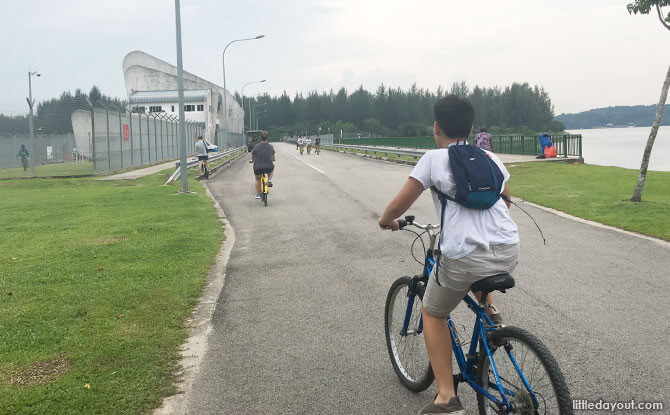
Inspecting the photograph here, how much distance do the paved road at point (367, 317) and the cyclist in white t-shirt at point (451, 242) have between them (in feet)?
2.05

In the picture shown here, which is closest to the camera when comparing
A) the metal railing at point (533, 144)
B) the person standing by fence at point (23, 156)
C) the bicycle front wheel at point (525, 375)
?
the bicycle front wheel at point (525, 375)

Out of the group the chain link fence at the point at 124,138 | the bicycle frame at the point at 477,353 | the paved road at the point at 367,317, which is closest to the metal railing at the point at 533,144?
the paved road at the point at 367,317

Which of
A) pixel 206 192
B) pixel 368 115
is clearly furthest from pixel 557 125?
pixel 206 192

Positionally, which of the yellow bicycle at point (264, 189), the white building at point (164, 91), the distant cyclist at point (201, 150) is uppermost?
the white building at point (164, 91)

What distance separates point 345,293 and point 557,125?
15145cm

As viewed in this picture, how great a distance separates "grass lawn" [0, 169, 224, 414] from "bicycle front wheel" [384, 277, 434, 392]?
60.9 inches

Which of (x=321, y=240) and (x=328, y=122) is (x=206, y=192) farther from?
(x=328, y=122)

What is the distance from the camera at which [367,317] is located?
5.74 metres

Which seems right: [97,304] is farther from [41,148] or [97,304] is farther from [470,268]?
[41,148]

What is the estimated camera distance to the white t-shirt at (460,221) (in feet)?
10.1

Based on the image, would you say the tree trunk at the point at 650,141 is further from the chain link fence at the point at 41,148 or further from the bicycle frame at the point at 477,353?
the chain link fence at the point at 41,148

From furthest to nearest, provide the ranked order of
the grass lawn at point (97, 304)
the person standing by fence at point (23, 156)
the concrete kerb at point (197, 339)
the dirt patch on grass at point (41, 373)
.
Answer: the person standing by fence at point (23, 156), the dirt patch on grass at point (41, 373), the grass lawn at point (97, 304), the concrete kerb at point (197, 339)

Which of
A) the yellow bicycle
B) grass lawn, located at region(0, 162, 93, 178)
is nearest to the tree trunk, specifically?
the yellow bicycle

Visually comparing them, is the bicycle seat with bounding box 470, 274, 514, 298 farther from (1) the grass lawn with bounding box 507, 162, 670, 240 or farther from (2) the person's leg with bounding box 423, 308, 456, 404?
(1) the grass lawn with bounding box 507, 162, 670, 240
